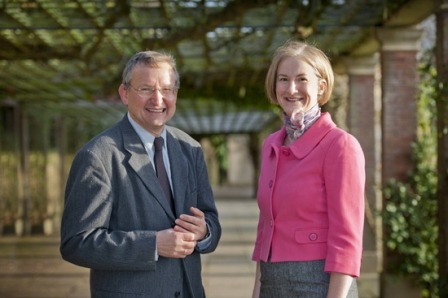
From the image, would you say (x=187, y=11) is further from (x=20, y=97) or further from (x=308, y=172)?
(x=20, y=97)

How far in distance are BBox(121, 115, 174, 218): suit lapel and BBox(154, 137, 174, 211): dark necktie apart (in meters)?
0.04

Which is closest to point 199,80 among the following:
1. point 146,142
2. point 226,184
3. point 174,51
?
point 174,51

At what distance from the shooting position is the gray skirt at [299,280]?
9.71 ft

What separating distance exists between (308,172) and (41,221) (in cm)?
1470

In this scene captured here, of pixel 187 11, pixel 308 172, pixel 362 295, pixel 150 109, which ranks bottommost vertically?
pixel 362 295

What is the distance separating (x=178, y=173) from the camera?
3.29 metres

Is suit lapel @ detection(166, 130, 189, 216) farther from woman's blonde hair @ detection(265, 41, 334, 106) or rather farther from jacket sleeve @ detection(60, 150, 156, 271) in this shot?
woman's blonde hair @ detection(265, 41, 334, 106)

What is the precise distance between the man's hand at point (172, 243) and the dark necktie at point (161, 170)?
15 centimetres

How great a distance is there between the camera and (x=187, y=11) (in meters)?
8.12

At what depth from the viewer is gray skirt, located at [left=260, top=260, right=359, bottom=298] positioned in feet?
9.71

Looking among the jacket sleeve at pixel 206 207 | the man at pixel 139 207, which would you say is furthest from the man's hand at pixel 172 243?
the jacket sleeve at pixel 206 207

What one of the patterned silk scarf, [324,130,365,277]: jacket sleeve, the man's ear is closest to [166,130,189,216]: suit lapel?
the man's ear

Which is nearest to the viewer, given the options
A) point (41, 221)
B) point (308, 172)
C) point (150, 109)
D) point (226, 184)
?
point (308, 172)

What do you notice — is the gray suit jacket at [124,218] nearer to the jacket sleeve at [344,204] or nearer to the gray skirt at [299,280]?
the gray skirt at [299,280]
